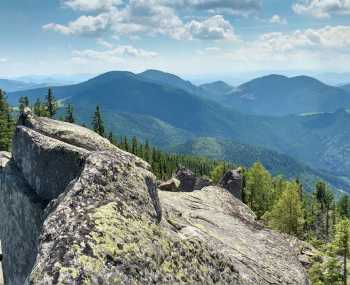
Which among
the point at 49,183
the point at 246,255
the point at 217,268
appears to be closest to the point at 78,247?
the point at 217,268

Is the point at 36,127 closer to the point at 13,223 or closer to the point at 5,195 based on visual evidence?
the point at 5,195

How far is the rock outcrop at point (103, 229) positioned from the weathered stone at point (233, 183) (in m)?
47.6

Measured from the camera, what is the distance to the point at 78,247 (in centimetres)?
1052

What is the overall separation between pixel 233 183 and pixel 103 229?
6491cm

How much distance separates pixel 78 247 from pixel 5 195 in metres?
12.0

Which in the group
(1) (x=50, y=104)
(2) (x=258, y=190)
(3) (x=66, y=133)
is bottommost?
(2) (x=258, y=190)

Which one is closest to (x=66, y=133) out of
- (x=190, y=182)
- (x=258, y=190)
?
(x=190, y=182)

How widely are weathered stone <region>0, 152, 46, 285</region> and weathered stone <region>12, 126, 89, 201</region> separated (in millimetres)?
513

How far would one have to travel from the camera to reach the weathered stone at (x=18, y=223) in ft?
57.3

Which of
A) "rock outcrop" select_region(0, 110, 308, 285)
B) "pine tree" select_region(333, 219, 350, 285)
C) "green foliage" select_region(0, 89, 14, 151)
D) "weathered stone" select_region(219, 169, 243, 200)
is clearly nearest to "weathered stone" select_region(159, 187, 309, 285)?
"rock outcrop" select_region(0, 110, 308, 285)

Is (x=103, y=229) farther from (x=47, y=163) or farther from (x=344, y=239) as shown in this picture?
(x=344, y=239)

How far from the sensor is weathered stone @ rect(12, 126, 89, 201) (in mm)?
17203

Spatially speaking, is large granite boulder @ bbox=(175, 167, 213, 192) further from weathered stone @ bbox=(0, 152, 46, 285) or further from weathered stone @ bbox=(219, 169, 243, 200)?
weathered stone @ bbox=(0, 152, 46, 285)

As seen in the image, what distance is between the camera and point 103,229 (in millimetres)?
11367
